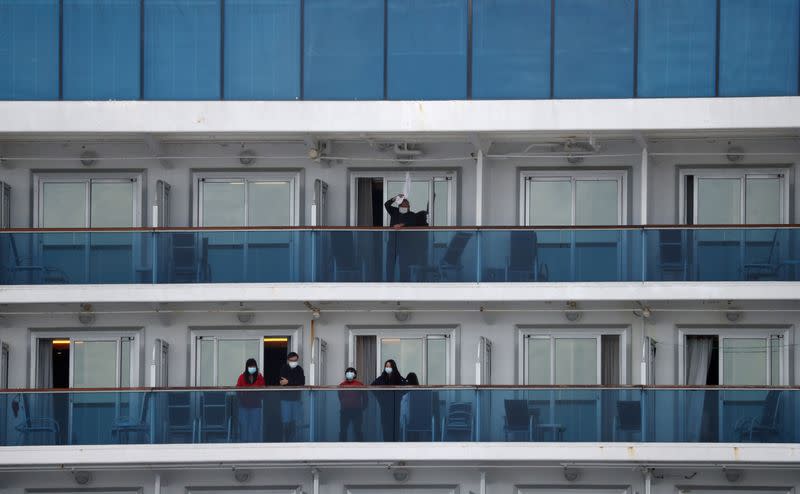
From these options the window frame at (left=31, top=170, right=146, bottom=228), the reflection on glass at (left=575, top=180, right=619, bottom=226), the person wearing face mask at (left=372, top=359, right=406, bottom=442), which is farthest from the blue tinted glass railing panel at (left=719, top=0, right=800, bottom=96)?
the window frame at (left=31, top=170, right=146, bottom=228)

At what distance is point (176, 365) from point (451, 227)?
6000 millimetres

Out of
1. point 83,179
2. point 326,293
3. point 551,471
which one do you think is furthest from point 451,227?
point 83,179

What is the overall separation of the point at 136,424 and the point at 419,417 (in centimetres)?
501

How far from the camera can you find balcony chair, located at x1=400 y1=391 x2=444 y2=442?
111ft

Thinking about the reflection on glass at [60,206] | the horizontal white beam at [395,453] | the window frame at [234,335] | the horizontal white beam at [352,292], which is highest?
the reflection on glass at [60,206]

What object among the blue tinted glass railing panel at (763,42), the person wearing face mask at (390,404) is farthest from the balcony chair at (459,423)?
the blue tinted glass railing panel at (763,42)

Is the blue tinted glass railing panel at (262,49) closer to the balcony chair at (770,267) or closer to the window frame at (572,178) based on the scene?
the window frame at (572,178)

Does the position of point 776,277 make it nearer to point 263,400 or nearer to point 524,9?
point 524,9

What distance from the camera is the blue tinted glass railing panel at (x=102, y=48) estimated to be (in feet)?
115

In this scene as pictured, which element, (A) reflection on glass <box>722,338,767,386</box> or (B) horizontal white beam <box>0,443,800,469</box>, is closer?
(B) horizontal white beam <box>0,443,800,469</box>

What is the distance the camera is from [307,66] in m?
35.0

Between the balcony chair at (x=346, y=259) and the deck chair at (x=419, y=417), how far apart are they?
2.43 m

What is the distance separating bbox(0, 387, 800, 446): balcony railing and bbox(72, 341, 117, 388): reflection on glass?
2245 millimetres

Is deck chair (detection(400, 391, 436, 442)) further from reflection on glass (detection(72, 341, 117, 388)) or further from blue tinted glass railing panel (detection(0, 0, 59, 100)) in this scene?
blue tinted glass railing panel (detection(0, 0, 59, 100))
